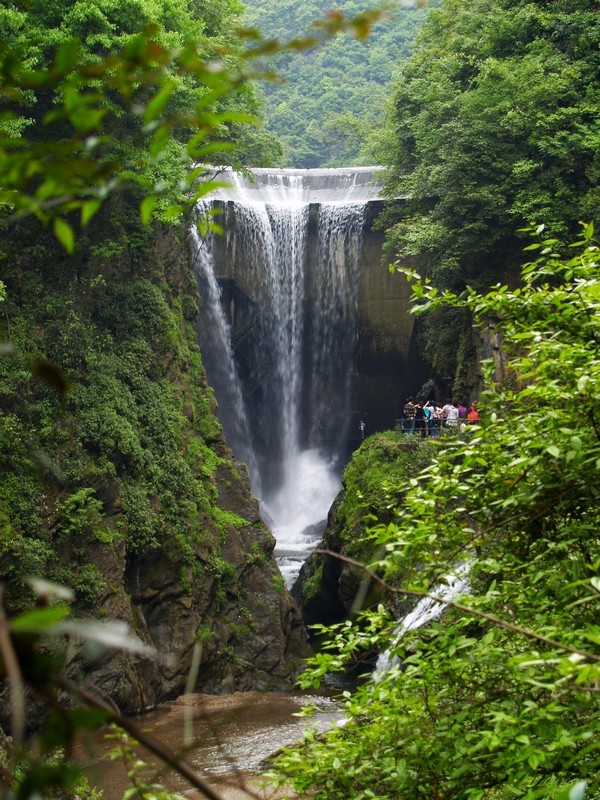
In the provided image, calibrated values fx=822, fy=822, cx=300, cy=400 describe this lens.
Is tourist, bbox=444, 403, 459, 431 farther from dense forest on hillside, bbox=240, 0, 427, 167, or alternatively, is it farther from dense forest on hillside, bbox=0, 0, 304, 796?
dense forest on hillside, bbox=240, 0, 427, 167

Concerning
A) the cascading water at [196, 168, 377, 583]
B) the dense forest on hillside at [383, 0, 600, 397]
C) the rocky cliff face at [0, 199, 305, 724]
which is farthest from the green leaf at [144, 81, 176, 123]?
the cascading water at [196, 168, 377, 583]

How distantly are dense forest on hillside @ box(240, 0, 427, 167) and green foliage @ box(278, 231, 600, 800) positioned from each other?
48138mm

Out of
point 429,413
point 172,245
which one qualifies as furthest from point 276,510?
point 172,245

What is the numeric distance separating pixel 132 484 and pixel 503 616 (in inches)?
435

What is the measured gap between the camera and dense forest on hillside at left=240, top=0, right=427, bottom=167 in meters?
53.7

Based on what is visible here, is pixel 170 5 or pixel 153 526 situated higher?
pixel 170 5

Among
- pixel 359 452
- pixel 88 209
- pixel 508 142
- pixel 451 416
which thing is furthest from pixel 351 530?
pixel 88 209

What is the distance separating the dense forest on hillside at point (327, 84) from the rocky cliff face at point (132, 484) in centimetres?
3560

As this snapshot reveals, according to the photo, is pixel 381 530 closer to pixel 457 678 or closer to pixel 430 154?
pixel 457 678

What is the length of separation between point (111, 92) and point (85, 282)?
3.54 m

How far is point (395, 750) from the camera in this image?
3570 millimetres

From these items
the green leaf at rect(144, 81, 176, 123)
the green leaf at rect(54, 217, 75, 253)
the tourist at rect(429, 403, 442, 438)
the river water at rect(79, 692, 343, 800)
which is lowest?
the river water at rect(79, 692, 343, 800)

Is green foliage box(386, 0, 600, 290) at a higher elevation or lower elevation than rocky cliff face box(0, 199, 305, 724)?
higher

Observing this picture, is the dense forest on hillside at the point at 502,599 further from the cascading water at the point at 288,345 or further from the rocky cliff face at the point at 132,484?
the cascading water at the point at 288,345
